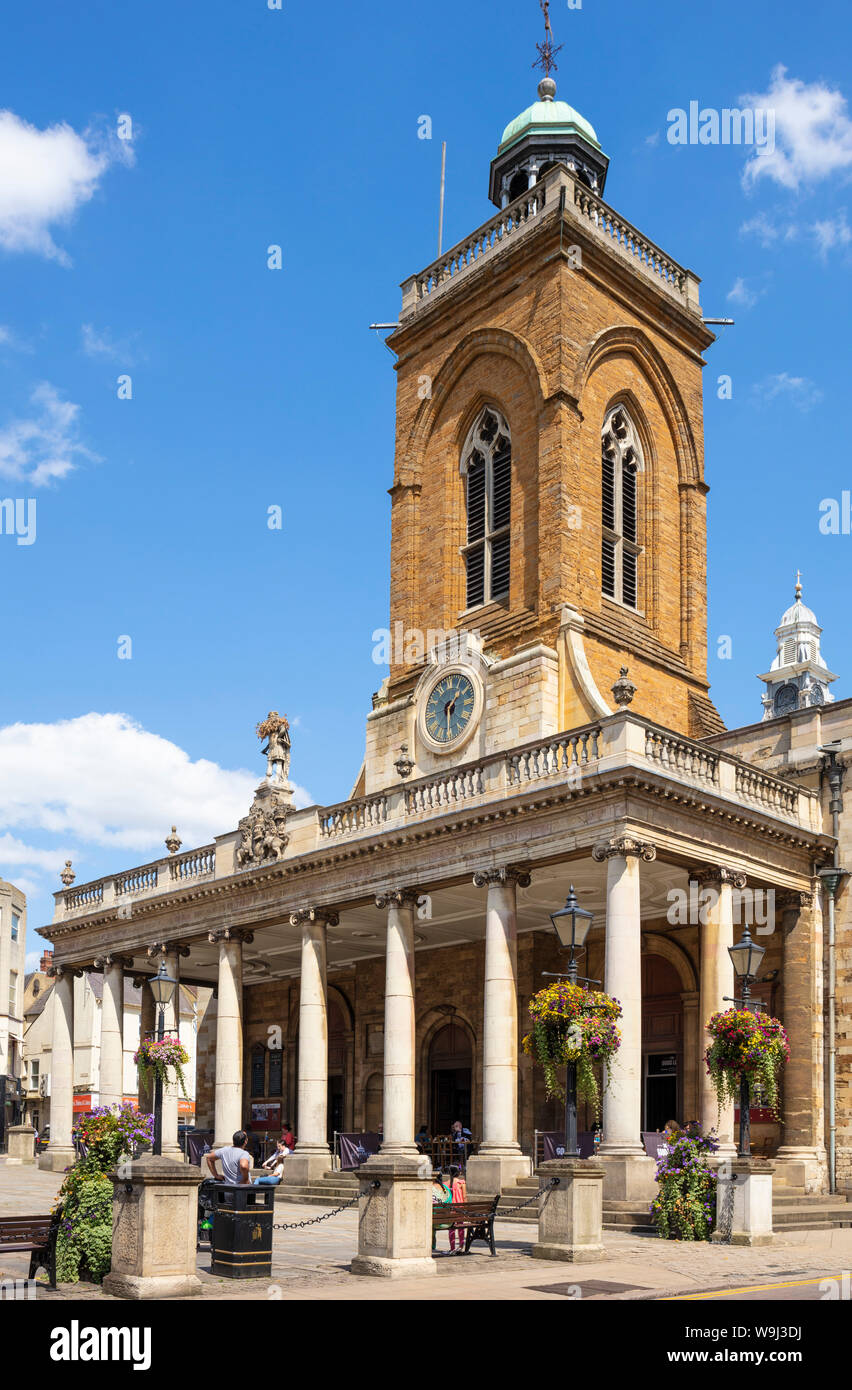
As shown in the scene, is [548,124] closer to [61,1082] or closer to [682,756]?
[682,756]

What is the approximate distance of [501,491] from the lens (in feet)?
114

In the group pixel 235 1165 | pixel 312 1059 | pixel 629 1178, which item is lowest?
pixel 629 1178

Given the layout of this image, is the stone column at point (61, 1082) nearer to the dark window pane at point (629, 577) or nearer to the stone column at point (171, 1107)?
the stone column at point (171, 1107)

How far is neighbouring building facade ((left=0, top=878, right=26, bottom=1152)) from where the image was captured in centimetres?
6681

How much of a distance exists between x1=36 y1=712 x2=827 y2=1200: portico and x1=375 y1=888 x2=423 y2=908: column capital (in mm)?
76

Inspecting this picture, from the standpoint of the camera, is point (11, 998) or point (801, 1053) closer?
point (801, 1053)

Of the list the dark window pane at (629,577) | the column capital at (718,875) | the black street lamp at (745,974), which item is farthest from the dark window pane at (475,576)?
the black street lamp at (745,974)

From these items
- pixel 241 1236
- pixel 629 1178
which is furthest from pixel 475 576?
pixel 241 1236

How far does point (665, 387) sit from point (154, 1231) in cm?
2906

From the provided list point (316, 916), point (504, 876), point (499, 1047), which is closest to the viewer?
point (499, 1047)

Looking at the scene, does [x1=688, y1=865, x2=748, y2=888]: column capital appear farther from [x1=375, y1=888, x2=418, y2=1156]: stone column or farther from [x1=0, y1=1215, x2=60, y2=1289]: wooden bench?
[x1=0, y1=1215, x2=60, y2=1289]: wooden bench
